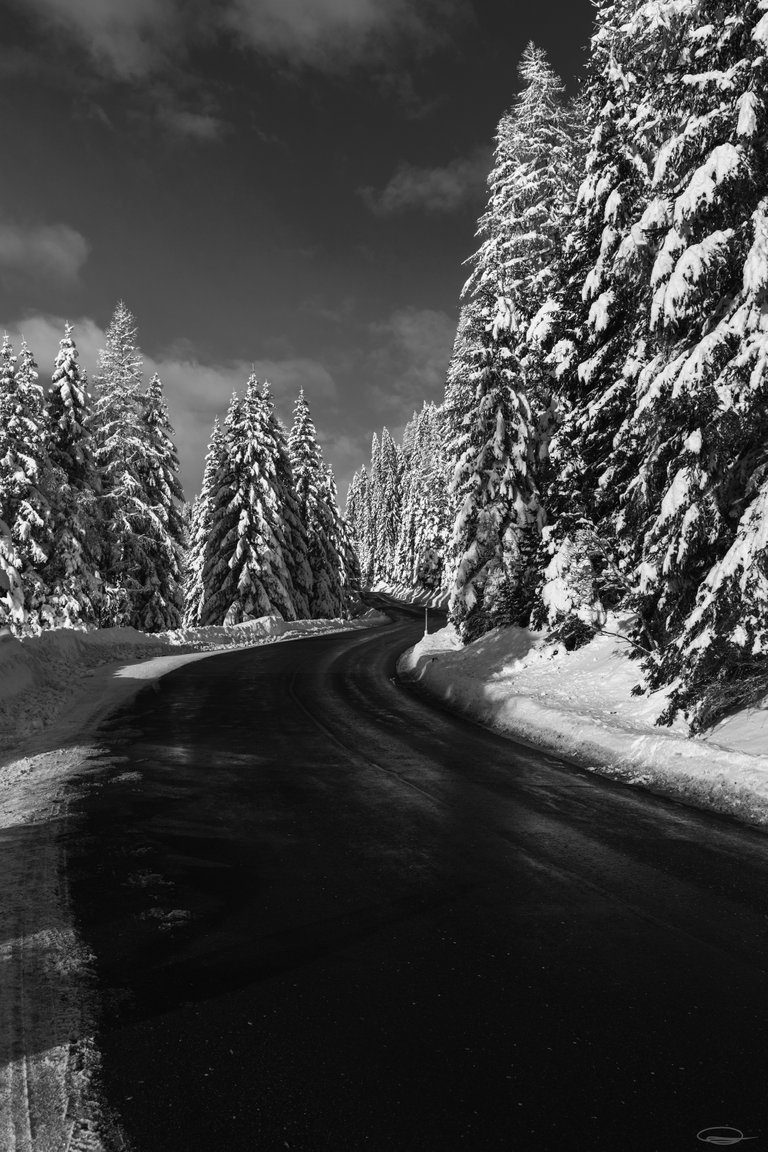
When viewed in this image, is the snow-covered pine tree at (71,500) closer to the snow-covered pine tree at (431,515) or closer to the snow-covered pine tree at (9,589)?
the snow-covered pine tree at (9,589)

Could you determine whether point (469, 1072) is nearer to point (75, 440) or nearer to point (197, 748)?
point (197, 748)

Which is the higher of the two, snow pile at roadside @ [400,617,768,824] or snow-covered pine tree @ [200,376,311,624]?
snow-covered pine tree @ [200,376,311,624]

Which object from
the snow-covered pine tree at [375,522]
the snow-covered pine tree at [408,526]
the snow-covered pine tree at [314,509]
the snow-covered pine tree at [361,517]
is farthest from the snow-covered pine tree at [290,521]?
the snow-covered pine tree at [361,517]

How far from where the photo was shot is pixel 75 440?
29141 millimetres

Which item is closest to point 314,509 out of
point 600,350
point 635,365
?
point 600,350

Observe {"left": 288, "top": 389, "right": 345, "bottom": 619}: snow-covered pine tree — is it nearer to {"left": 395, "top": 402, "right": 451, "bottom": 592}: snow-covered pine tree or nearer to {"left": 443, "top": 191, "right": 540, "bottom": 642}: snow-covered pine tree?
{"left": 395, "top": 402, "right": 451, "bottom": 592}: snow-covered pine tree

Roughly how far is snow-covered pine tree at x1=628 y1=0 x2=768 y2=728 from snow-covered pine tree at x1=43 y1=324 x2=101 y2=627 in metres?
23.4

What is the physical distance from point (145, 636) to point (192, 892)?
865 inches

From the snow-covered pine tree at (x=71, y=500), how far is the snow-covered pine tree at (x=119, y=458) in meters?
1.07

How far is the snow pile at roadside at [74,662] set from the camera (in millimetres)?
10891

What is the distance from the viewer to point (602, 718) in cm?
1040

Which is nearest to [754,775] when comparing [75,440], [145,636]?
[145,636]

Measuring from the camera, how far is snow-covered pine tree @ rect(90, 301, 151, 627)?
3069 cm

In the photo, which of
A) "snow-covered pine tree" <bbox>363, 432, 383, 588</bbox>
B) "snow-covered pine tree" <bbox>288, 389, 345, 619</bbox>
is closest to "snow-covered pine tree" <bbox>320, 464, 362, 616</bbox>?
"snow-covered pine tree" <bbox>288, 389, 345, 619</bbox>
